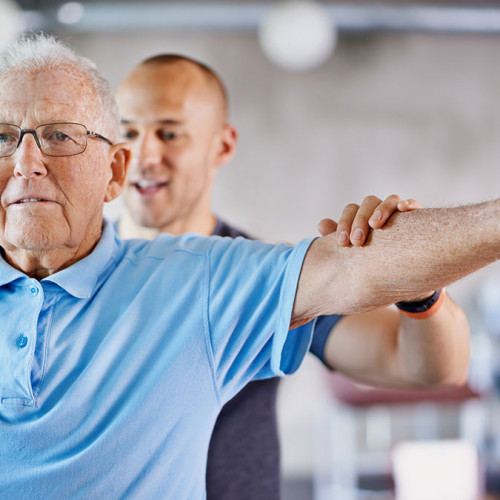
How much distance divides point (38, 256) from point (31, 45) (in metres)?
0.38

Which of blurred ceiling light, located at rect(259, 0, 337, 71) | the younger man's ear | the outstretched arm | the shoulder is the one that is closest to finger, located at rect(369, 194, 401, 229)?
the outstretched arm

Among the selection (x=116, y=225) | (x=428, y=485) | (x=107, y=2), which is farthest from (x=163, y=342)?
(x=107, y=2)

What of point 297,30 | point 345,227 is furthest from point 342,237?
point 297,30

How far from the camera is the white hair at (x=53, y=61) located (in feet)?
4.30

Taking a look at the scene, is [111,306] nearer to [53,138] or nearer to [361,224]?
[53,138]

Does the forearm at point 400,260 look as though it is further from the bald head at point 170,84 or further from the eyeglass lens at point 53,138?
the bald head at point 170,84

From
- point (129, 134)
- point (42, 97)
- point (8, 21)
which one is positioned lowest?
point (42, 97)

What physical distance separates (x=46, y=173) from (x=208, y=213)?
0.77m

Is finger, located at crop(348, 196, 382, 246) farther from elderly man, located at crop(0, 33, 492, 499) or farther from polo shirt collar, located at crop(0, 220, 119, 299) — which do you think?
polo shirt collar, located at crop(0, 220, 119, 299)

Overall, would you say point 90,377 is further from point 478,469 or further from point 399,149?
point 399,149

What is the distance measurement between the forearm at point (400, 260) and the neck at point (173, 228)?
762 mm

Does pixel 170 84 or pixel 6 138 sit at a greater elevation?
pixel 170 84

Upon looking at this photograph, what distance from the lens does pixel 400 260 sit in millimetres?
1093

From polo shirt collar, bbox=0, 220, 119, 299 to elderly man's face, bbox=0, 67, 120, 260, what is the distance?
0.13 feet
